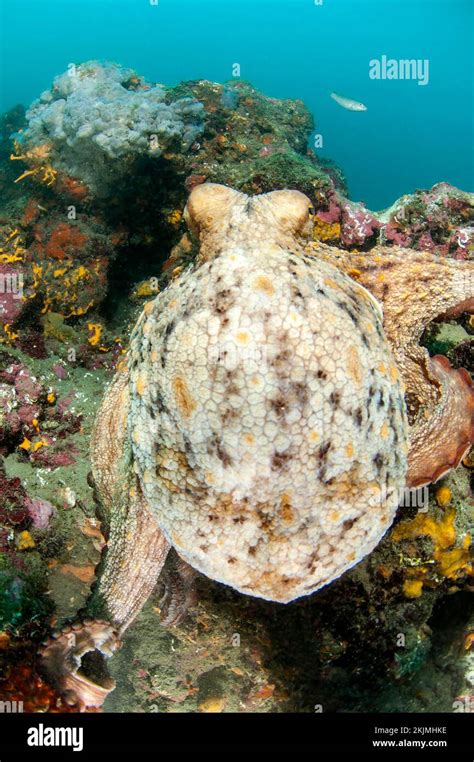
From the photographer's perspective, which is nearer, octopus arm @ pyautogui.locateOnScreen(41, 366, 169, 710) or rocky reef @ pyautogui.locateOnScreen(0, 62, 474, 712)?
octopus arm @ pyautogui.locateOnScreen(41, 366, 169, 710)

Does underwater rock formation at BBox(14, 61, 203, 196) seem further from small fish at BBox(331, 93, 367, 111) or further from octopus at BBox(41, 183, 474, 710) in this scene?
small fish at BBox(331, 93, 367, 111)

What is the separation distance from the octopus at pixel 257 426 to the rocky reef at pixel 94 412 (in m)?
0.63

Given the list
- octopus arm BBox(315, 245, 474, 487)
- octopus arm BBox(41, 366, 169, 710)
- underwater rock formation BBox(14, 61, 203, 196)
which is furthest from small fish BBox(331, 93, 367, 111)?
octopus arm BBox(41, 366, 169, 710)

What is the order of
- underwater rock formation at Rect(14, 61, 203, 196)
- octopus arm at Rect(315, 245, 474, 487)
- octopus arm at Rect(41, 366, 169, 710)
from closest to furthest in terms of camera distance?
octopus arm at Rect(41, 366, 169, 710) → octopus arm at Rect(315, 245, 474, 487) → underwater rock formation at Rect(14, 61, 203, 196)

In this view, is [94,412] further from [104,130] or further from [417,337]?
[104,130]

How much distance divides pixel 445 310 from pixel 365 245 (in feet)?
9.60

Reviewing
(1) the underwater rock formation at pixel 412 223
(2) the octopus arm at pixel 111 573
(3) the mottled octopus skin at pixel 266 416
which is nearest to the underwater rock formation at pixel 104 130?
(1) the underwater rock formation at pixel 412 223

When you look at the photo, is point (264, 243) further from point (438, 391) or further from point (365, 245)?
point (365, 245)

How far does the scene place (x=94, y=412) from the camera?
6.01 m

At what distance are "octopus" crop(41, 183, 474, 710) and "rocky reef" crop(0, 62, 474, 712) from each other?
24.7 inches

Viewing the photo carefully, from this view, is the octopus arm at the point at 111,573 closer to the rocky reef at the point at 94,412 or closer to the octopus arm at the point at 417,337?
the rocky reef at the point at 94,412

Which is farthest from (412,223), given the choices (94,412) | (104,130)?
(104,130)

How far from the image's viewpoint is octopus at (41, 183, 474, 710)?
2541mm
